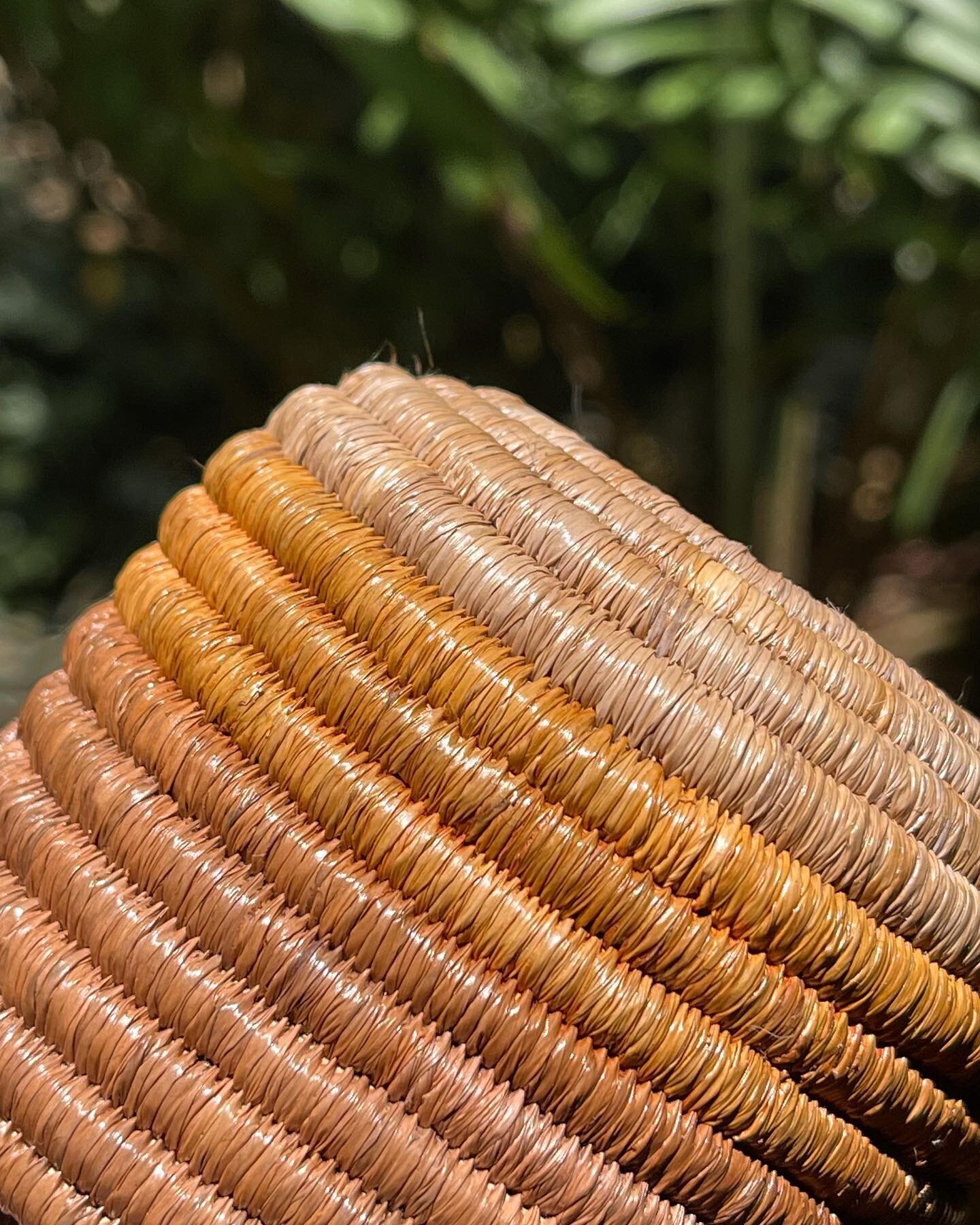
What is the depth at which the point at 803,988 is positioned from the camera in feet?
1.24

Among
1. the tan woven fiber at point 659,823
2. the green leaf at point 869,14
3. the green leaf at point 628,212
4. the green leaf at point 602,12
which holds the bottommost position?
the tan woven fiber at point 659,823

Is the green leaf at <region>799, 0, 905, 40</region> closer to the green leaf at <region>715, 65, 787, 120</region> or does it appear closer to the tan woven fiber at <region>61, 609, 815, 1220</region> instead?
the green leaf at <region>715, 65, 787, 120</region>

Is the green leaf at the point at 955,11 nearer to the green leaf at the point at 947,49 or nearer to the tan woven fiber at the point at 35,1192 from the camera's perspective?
the green leaf at the point at 947,49

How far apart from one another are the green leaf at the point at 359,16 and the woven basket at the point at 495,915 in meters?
0.53

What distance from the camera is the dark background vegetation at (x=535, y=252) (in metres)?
0.91

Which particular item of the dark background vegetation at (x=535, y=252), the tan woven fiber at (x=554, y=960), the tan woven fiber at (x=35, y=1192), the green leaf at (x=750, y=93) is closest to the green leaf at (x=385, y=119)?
the dark background vegetation at (x=535, y=252)

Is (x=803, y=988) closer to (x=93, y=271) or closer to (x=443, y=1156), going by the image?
(x=443, y=1156)

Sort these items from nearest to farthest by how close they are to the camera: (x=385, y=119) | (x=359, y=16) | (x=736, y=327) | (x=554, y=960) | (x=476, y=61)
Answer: (x=554, y=960) → (x=359, y=16) → (x=476, y=61) → (x=385, y=119) → (x=736, y=327)

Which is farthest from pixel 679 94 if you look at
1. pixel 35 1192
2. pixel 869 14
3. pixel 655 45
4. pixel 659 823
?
pixel 35 1192

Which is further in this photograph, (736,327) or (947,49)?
(736,327)

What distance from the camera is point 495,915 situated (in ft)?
1.21

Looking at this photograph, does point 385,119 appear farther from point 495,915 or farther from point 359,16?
point 495,915

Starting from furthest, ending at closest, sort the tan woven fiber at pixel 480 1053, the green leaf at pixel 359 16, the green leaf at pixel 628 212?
the green leaf at pixel 628 212, the green leaf at pixel 359 16, the tan woven fiber at pixel 480 1053

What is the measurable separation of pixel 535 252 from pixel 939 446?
50cm
